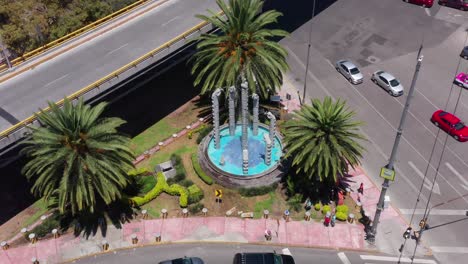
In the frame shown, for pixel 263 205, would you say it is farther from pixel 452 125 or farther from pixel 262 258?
pixel 452 125

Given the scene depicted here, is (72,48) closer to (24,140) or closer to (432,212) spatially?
(24,140)

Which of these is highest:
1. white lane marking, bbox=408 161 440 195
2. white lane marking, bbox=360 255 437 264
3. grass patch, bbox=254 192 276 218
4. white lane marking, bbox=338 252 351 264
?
white lane marking, bbox=408 161 440 195


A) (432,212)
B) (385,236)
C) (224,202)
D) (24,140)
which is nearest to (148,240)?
(224,202)

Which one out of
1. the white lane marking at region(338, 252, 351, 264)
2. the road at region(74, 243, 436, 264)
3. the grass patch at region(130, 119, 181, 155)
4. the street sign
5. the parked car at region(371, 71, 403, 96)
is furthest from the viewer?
the parked car at region(371, 71, 403, 96)

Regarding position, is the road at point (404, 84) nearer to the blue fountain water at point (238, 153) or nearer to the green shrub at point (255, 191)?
the blue fountain water at point (238, 153)

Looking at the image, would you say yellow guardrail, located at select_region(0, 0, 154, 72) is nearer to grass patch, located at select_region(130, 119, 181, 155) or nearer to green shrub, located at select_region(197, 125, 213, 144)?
grass patch, located at select_region(130, 119, 181, 155)

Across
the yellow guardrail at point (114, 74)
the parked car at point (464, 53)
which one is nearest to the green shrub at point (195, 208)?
the yellow guardrail at point (114, 74)

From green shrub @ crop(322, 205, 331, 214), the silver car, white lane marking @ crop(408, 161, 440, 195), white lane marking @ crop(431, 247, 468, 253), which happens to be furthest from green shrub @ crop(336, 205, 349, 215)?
the silver car
